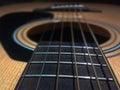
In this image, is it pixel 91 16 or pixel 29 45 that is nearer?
pixel 29 45

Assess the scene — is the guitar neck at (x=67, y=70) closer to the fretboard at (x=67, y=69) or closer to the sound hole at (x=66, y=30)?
the fretboard at (x=67, y=69)

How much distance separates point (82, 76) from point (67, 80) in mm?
36

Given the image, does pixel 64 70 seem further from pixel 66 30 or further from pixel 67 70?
pixel 66 30

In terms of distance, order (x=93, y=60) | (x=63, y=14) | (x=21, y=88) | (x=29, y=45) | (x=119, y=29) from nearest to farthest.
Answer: (x=21, y=88) → (x=93, y=60) → (x=29, y=45) → (x=119, y=29) → (x=63, y=14)

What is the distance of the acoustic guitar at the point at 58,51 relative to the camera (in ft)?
1.53

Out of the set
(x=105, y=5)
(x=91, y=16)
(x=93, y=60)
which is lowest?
(x=93, y=60)

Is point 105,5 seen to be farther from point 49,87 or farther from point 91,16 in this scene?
point 49,87

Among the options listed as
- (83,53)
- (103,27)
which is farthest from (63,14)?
(83,53)

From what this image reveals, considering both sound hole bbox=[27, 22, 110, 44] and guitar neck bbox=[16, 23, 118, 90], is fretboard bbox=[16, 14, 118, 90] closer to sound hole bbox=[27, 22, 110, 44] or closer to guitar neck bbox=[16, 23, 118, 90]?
guitar neck bbox=[16, 23, 118, 90]

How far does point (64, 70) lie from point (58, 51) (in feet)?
0.41

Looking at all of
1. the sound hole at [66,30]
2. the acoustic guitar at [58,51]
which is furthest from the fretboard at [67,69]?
the sound hole at [66,30]

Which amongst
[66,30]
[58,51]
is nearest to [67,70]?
[58,51]

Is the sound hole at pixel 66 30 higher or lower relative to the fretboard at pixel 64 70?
higher

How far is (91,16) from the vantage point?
3.46 ft
